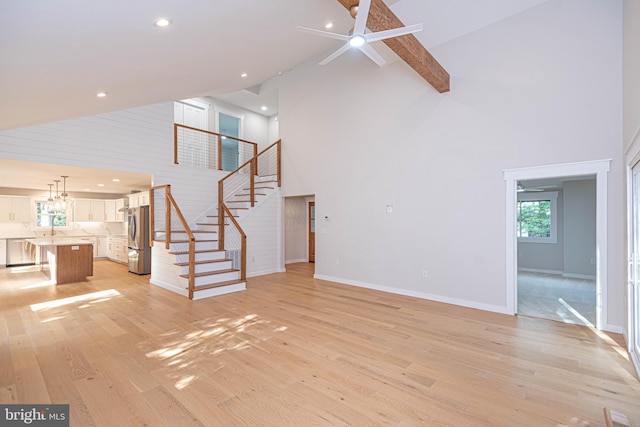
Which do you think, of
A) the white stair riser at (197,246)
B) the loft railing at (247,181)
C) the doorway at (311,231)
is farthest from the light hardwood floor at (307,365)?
the doorway at (311,231)

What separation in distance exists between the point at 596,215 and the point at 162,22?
569 centimetres

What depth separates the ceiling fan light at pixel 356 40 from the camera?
292 cm

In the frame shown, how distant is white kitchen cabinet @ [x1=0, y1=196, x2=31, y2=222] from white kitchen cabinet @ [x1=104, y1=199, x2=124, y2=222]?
2023 millimetres

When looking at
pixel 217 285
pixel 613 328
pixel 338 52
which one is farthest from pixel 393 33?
pixel 217 285

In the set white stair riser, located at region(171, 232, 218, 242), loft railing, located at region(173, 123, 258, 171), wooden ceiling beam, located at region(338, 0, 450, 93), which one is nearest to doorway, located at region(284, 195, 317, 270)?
loft railing, located at region(173, 123, 258, 171)

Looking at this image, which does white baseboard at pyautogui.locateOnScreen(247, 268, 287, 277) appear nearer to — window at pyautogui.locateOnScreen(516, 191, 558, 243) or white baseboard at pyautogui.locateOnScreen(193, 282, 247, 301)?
white baseboard at pyautogui.locateOnScreen(193, 282, 247, 301)

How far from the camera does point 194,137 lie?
27.2 ft

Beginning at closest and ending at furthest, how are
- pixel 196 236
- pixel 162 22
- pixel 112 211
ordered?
pixel 162 22 < pixel 196 236 < pixel 112 211

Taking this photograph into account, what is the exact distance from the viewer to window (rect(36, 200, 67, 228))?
377 inches

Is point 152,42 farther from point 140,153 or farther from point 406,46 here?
point 140,153

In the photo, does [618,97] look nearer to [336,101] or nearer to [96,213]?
[336,101]

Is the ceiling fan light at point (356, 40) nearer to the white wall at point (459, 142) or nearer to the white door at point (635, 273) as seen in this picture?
the white wall at point (459, 142)

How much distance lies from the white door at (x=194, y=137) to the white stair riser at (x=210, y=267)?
3.02 metres

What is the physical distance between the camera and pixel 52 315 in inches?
171
